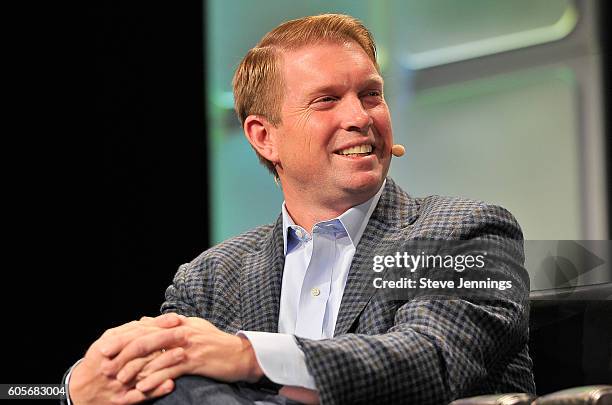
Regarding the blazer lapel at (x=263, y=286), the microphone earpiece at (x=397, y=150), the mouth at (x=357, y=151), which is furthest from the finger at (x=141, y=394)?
the microphone earpiece at (x=397, y=150)

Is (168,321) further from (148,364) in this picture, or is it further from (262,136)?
(262,136)

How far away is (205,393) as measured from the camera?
1.50 metres

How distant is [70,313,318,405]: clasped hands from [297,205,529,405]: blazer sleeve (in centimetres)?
7

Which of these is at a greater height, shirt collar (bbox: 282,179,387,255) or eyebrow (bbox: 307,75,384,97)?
eyebrow (bbox: 307,75,384,97)

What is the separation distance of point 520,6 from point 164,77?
3.97 feet

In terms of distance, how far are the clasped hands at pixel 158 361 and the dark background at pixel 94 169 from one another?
4.98ft

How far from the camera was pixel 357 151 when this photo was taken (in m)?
1.90

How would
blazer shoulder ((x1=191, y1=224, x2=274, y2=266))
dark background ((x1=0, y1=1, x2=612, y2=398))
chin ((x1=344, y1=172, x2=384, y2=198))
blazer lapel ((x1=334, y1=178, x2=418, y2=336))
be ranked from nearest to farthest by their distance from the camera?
blazer lapel ((x1=334, y1=178, x2=418, y2=336)) < chin ((x1=344, y1=172, x2=384, y2=198)) < blazer shoulder ((x1=191, y1=224, x2=274, y2=266)) < dark background ((x1=0, y1=1, x2=612, y2=398))

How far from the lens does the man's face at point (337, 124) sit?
6.23 ft

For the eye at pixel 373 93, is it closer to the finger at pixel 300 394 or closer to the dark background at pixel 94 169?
the finger at pixel 300 394

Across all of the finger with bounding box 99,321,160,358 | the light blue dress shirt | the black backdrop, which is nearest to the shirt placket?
the light blue dress shirt

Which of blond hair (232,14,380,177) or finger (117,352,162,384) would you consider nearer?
finger (117,352,162,384)

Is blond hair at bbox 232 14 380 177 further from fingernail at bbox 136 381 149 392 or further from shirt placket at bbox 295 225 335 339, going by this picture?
fingernail at bbox 136 381 149 392

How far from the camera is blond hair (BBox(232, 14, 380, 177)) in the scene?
1977 millimetres
